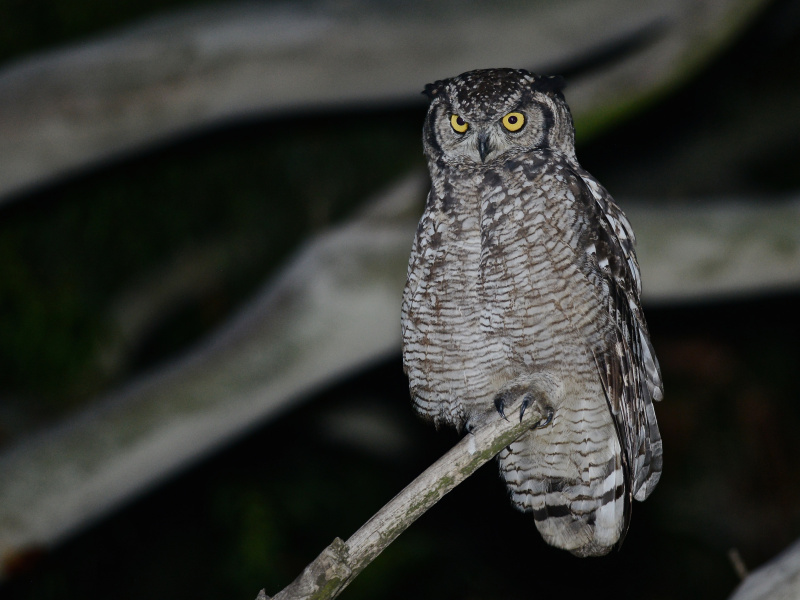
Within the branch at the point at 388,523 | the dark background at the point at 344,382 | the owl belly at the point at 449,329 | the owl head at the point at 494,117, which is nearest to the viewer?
the branch at the point at 388,523

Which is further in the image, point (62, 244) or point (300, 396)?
point (62, 244)

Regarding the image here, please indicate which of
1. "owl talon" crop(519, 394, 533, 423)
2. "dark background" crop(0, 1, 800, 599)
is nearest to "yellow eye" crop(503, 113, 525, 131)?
"owl talon" crop(519, 394, 533, 423)

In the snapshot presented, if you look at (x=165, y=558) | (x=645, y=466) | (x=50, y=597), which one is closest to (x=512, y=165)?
(x=645, y=466)

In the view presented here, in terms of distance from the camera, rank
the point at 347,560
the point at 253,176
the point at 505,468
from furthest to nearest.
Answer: the point at 253,176
the point at 505,468
the point at 347,560

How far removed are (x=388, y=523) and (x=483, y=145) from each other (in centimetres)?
78

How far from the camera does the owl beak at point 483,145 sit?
170cm

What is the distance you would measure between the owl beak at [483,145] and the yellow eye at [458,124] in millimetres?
36

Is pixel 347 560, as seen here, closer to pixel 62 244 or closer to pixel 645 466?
pixel 645 466

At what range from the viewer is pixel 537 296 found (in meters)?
1.81

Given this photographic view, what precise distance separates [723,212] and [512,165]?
6.51 feet

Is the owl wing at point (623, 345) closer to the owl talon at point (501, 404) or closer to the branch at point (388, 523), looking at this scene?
the owl talon at point (501, 404)

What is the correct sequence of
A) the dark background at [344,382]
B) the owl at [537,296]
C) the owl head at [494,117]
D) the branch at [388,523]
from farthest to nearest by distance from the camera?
1. the dark background at [344,382]
2. the owl at [537,296]
3. the owl head at [494,117]
4. the branch at [388,523]

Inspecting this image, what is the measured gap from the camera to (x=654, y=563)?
591 cm

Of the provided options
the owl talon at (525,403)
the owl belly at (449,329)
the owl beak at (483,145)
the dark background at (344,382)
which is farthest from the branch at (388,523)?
the dark background at (344,382)
